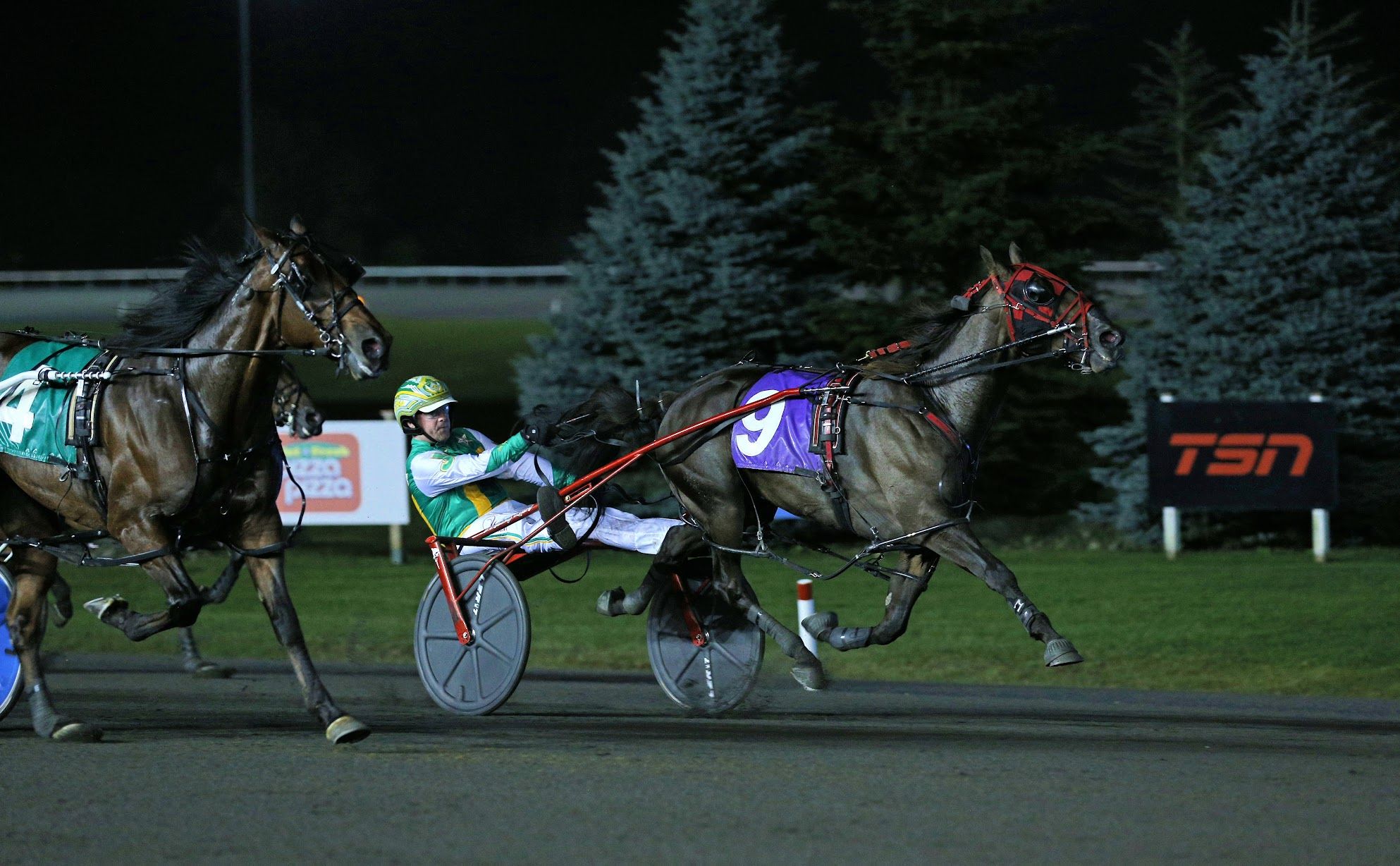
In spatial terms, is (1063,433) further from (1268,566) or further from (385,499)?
(385,499)

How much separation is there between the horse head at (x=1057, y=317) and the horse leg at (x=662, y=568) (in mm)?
1599

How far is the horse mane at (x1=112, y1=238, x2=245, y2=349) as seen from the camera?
677cm

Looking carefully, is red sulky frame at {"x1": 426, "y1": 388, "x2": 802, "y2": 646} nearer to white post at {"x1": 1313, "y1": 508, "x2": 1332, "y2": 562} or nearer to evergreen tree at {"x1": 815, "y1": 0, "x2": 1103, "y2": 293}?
white post at {"x1": 1313, "y1": 508, "x2": 1332, "y2": 562}

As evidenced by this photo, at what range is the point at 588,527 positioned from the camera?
7438 mm

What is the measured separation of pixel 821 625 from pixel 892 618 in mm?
334

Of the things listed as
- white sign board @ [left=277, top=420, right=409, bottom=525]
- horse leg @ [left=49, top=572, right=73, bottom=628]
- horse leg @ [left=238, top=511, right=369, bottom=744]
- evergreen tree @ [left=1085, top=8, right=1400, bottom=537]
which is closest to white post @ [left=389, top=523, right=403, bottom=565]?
white sign board @ [left=277, top=420, right=409, bottom=525]

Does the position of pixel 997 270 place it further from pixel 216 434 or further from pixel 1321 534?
pixel 1321 534

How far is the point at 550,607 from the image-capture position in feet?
42.2

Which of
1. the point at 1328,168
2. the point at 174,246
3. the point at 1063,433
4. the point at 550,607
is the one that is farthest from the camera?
the point at 174,246

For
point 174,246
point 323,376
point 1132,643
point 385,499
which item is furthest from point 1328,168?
point 174,246

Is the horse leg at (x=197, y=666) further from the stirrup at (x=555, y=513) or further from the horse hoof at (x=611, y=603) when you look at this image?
the stirrup at (x=555, y=513)

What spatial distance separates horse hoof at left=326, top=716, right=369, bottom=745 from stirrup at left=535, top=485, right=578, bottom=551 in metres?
1.26

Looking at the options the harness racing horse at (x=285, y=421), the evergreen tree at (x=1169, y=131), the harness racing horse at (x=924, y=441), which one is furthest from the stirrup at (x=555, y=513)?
the evergreen tree at (x=1169, y=131)

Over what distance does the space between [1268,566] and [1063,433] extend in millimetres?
6468
